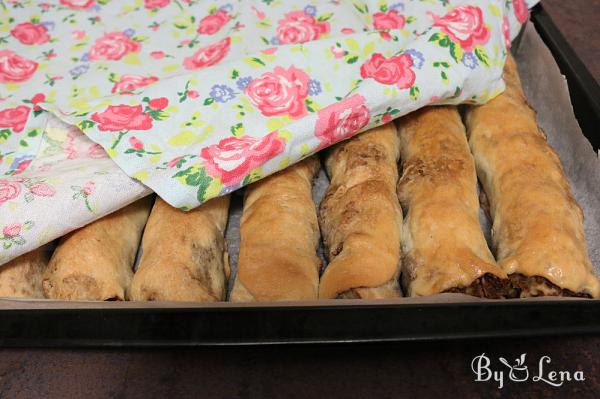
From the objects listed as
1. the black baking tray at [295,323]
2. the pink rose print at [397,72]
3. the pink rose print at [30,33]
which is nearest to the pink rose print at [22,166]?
the black baking tray at [295,323]

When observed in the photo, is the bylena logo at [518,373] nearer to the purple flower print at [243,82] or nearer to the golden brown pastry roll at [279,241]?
the golden brown pastry roll at [279,241]

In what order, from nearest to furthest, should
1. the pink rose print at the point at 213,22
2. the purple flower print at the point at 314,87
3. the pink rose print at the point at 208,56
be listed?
the purple flower print at the point at 314,87
the pink rose print at the point at 208,56
the pink rose print at the point at 213,22

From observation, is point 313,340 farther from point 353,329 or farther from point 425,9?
point 425,9

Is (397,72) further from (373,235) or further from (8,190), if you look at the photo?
(8,190)

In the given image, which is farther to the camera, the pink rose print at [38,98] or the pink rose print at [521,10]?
the pink rose print at [521,10]

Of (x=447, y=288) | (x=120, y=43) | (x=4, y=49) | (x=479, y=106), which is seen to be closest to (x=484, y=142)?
(x=479, y=106)
